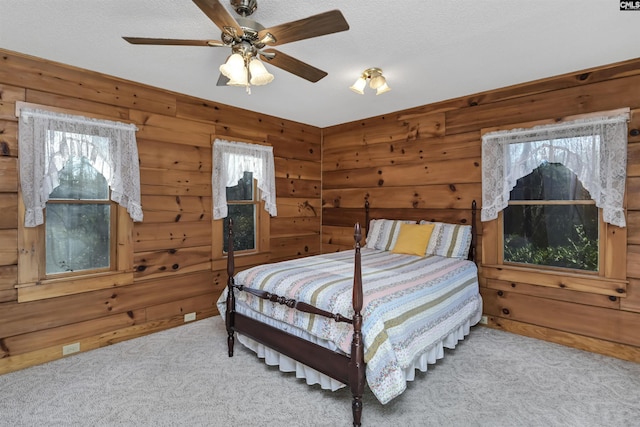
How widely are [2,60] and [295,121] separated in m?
2.97

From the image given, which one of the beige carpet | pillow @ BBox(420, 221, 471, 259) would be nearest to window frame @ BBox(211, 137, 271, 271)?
the beige carpet

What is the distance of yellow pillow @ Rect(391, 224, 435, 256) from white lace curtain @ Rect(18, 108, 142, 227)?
2662 mm

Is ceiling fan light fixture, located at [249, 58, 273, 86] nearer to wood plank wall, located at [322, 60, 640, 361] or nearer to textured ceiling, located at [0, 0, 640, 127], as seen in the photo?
textured ceiling, located at [0, 0, 640, 127]

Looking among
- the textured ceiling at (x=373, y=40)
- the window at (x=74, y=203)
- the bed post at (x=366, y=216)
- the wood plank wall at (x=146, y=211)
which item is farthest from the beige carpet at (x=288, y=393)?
the textured ceiling at (x=373, y=40)

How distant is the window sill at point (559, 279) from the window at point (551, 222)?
11 cm

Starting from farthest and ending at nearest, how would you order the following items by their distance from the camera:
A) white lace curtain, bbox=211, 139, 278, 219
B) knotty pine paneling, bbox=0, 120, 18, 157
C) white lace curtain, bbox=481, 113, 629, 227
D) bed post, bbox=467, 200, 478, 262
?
white lace curtain, bbox=211, 139, 278, 219 < bed post, bbox=467, 200, 478, 262 < white lace curtain, bbox=481, 113, 629, 227 < knotty pine paneling, bbox=0, 120, 18, 157

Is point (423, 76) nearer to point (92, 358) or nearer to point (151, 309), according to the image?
point (151, 309)

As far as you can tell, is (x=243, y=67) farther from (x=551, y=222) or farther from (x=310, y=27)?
(x=551, y=222)

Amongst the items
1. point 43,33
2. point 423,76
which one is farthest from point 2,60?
point 423,76

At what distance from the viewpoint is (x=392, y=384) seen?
187cm

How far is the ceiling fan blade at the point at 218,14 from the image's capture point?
1.49 meters

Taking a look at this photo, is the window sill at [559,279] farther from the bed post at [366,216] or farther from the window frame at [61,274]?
the window frame at [61,274]

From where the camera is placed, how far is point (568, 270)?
3.05m

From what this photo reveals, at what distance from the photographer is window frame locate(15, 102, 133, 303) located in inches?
103
